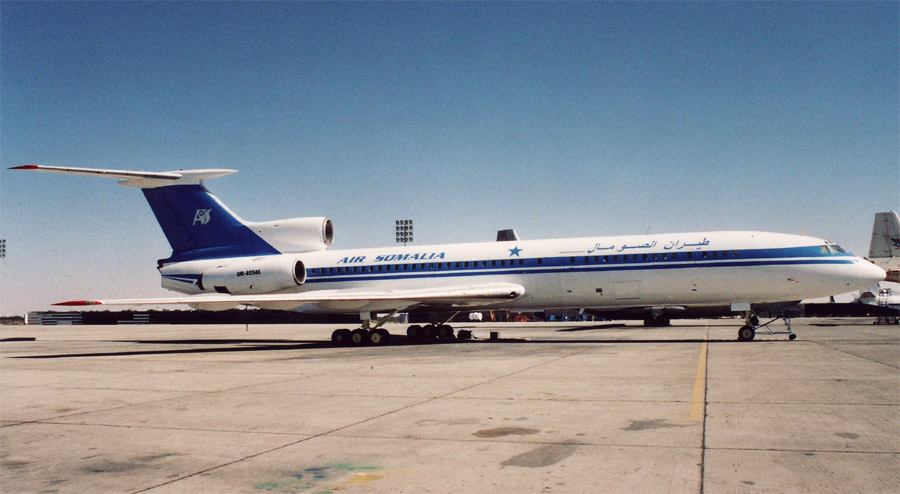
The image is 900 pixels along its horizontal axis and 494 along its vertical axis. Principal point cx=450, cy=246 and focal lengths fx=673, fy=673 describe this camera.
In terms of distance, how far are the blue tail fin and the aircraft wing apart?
309cm

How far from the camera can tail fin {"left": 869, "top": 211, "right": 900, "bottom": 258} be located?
46781 millimetres

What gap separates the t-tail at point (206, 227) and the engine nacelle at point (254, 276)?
4.36 ft

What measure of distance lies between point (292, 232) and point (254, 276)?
2.85 meters

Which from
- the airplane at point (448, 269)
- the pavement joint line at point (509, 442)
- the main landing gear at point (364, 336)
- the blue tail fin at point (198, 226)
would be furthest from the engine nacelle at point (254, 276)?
the pavement joint line at point (509, 442)

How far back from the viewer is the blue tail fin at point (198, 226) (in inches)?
1032

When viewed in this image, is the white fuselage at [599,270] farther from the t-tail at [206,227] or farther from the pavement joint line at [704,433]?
the pavement joint line at [704,433]

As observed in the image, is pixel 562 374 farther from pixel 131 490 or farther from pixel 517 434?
pixel 131 490

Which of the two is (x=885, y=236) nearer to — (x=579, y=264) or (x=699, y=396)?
(x=579, y=264)

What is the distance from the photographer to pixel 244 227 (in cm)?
2664

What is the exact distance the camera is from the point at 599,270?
23.0m

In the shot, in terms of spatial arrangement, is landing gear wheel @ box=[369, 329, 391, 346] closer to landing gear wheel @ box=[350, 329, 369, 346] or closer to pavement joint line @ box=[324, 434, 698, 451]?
landing gear wheel @ box=[350, 329, 369, 346]

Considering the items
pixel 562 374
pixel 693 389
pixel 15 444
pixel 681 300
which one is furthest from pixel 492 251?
pixel 15 444

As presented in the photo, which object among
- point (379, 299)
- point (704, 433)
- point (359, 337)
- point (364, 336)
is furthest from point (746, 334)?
point (704, 433)

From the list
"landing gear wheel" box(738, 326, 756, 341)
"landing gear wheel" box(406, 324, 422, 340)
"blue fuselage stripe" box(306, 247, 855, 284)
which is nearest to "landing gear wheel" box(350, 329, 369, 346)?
"blue fuselage stripe" box(306, 247, 855, 284)
